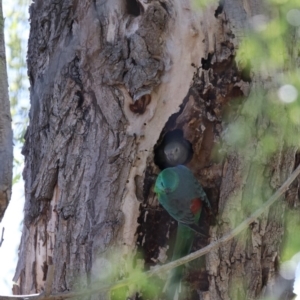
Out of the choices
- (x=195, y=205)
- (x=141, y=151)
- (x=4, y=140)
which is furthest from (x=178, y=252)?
(x=4, y=140)

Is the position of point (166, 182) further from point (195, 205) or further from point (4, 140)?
point (4, 140)

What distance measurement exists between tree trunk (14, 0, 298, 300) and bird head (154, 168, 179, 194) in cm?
7

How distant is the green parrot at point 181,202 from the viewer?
257 cm

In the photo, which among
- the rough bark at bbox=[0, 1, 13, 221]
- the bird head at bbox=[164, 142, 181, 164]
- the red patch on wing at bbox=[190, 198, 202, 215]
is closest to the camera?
the rough bark at bbox=[0, 1, 13, 221]

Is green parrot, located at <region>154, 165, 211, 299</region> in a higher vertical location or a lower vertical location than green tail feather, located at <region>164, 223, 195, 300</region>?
higher

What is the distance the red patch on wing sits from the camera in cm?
264

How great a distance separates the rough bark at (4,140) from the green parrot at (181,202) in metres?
0.94

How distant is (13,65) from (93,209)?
1.47 meters

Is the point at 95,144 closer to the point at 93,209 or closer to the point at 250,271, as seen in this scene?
the point at 93,209

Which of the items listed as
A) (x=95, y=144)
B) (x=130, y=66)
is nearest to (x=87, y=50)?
(x=130, y=66)

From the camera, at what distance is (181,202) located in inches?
105

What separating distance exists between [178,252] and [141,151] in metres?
0.45

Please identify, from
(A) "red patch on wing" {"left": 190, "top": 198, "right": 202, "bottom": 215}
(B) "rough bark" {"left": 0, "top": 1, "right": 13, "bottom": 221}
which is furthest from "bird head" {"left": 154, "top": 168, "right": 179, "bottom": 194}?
(B) "rough bark" {"left": 0, "top": 1, "right": 13, "bottom": 221}

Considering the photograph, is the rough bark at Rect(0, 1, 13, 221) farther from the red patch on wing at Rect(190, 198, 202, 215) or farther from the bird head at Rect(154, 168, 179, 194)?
the red patch on wing at Rect(190, 198, 202, 215)
